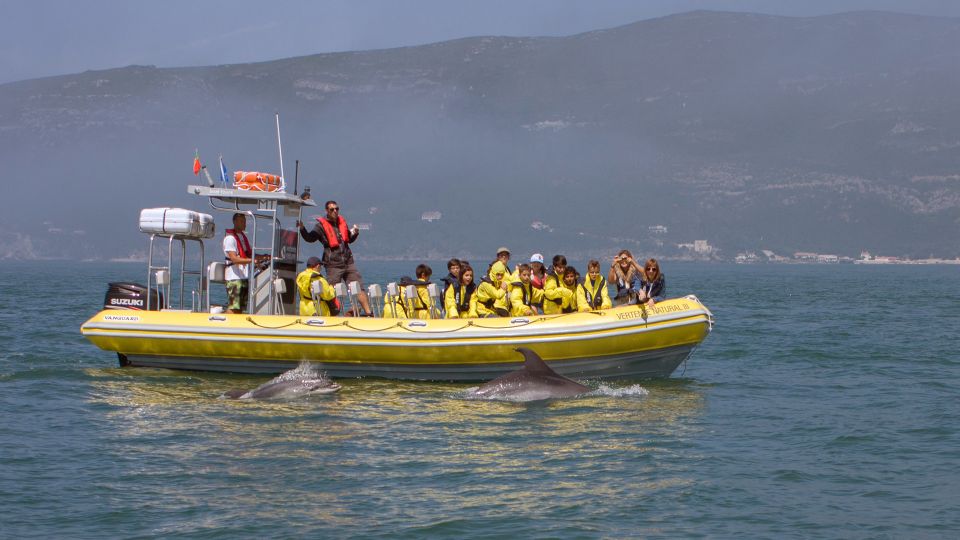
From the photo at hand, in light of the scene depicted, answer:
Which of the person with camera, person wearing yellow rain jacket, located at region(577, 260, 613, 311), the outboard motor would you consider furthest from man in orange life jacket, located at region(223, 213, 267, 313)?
the person with camera

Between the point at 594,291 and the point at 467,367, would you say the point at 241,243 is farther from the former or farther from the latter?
the point at 594,291

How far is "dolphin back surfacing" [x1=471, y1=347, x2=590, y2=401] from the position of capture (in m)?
15.9

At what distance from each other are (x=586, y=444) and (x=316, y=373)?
5.68 metres

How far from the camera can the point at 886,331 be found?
32688 millimetres

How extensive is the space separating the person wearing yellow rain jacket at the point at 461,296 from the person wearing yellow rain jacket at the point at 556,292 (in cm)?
115

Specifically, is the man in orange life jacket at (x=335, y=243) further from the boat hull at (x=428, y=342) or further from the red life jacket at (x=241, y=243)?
the boat hull at (x=428, y=342)

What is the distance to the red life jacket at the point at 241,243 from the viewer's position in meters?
18.1

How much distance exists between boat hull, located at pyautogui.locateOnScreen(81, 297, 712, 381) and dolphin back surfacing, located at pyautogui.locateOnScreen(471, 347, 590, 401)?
2.32ft

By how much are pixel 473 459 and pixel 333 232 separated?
6.52 metres

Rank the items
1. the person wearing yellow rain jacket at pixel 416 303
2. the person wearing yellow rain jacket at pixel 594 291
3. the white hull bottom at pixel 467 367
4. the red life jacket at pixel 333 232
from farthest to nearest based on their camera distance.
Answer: the person wearing yellow rain jacket at pixel 416 303
the red life jacket at pixel 333 232
the person wearing yellow rain jacket at pixel 594 291
the white hull bottom at pixel 467 367

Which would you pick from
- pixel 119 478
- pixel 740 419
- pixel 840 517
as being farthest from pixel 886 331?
pixel 119 478

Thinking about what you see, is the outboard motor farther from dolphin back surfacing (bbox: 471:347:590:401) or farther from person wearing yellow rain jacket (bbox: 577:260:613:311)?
person wearing yellow rain jacket (bbox: 577:260:613:311)

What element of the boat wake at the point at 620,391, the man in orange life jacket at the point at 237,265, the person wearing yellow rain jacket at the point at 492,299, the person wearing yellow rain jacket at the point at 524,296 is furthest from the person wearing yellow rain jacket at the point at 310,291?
the boat wake at the point at 620,391

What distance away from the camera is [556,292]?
698 inches
